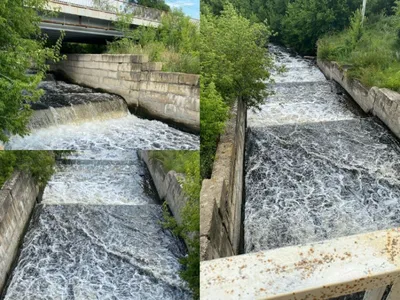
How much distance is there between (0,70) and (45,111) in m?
0.25

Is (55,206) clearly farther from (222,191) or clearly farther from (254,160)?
(254,160)

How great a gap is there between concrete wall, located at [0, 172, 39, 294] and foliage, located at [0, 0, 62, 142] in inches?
17.9

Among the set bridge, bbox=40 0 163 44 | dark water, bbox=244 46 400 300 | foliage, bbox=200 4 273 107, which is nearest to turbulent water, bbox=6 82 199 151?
bridge, bbox=40 0 163 44

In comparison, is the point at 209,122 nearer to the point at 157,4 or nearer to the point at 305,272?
the point at 157,4

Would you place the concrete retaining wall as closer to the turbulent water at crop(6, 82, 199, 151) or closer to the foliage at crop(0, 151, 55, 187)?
the turbulent water at crop(6, 82, 199, 151)

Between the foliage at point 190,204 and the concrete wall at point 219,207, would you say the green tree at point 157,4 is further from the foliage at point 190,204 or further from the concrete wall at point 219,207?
the concrete wall at point 219,207

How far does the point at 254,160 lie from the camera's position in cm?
566

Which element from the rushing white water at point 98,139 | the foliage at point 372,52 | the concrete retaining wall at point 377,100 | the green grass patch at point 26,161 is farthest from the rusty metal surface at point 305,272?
the foliage at point 372,52

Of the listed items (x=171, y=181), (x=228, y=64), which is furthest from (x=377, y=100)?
(x=171, y=181)

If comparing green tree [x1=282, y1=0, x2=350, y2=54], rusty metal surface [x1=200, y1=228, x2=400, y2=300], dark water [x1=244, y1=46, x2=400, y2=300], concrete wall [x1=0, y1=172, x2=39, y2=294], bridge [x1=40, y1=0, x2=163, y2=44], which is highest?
green tree [x1=282, y1=0, x2=350, y2=54]

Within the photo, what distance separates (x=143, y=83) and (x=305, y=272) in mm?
2160

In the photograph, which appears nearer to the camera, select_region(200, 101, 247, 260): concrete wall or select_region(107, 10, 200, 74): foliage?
select_region(200, 101, 247, 260): concrete wall

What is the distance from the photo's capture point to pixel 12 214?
7.74 ft

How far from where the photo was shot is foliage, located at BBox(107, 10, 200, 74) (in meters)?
2.20
